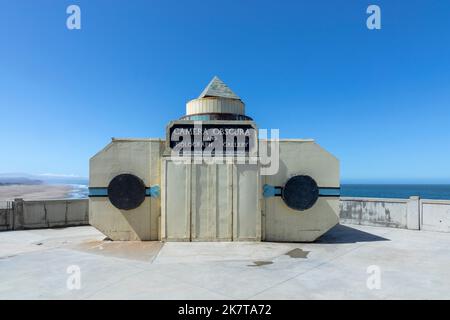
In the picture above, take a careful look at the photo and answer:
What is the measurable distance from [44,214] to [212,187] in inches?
461

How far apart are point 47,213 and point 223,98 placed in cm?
1291

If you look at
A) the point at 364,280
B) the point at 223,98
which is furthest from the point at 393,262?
the point at 223,98

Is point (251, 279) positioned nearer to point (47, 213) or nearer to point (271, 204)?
point (271, 204)

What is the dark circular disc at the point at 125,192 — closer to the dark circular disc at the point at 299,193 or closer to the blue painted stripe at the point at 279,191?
the blue painted stripe at the point at 279,191

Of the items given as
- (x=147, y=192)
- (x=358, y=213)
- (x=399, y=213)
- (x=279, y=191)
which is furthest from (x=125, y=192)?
(x=399, y=213)

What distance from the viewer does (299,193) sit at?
12.8 metres

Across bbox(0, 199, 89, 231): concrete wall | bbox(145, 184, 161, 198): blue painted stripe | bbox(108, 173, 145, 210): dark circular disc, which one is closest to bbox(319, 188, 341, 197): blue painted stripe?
bbox(145, 184, 161, 198): blue painted stripe

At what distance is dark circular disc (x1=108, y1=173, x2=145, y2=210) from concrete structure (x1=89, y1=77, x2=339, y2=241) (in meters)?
0.04

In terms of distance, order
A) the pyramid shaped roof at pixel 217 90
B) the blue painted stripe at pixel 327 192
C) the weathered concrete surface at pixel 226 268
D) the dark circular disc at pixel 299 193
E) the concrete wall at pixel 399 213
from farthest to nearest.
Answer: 1. the pyramid shaped roof at pixel 217 90
2. the concrete wall at pixel 399 213
3. the blue painted stripe at pixel 327 192
4. the dark circular disc at pixel 299 193
5. the weathered concrete surface at pixel 226 268

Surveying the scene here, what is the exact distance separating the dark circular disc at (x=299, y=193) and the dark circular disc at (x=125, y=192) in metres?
6.81

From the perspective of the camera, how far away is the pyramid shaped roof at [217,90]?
16297mm

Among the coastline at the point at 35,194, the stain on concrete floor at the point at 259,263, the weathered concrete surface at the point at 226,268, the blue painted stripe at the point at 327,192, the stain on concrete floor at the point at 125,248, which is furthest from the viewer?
the coastline at the point at 35,194

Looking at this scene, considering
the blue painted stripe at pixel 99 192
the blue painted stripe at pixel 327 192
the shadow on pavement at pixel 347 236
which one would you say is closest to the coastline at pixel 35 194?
the blue painted stripe at pixel 99 192

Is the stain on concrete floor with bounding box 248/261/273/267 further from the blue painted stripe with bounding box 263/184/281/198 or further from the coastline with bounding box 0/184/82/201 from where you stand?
the coastline with bounding box 0/184/82/201
